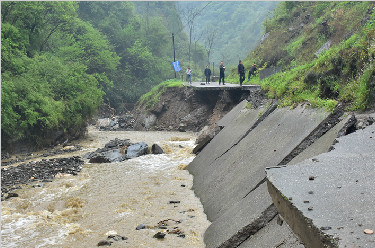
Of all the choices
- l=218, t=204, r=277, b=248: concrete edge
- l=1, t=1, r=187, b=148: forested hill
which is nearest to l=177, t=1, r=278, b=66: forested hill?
l=1, t=1, r=187, b=148: forested hill

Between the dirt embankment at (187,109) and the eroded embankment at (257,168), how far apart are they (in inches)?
465

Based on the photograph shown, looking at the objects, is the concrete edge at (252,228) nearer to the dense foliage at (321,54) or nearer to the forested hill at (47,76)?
the dense foliage at (321,54)

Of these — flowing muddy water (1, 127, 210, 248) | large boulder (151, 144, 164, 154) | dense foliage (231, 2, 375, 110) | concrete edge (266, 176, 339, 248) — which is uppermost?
dense foliage (231, 2, 375, 110)

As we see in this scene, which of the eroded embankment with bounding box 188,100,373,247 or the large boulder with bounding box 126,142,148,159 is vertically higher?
the eroded embankment with bounding box 188,100,373,247

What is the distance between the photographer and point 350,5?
2180 cm

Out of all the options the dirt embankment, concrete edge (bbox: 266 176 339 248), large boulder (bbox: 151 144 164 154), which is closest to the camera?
concrete edge (bbox: 266 176 339 248)

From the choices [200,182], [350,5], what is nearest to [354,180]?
[200,182]

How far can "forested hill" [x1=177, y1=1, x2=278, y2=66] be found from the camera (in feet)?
310

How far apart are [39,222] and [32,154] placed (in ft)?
35.3

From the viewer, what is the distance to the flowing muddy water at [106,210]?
615cm

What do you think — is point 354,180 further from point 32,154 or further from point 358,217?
point 32,154

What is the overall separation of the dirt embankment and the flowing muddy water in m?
10.9

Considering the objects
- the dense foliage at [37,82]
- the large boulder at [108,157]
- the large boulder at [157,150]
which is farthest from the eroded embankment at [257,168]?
the dense foliage at [37,82]

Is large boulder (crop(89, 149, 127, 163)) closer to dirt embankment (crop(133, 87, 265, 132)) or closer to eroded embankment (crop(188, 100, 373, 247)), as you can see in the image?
eroded embankment (crop(188, 100, 373, 247))
